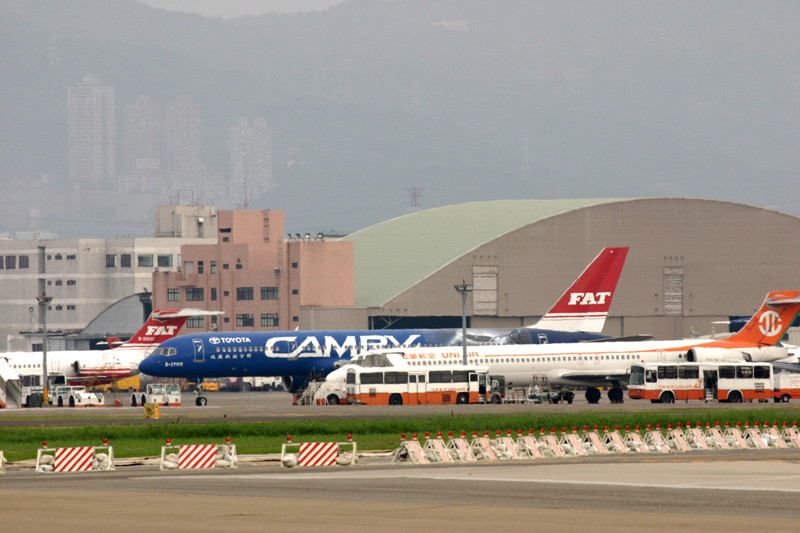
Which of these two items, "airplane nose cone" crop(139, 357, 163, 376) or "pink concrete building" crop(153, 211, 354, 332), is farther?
"pink concrete building" crop(153, 211, 354, 332)

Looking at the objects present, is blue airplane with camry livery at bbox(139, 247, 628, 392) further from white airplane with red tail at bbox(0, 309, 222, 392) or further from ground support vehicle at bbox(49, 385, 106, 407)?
white airplane with red tail at bbox(0, 309, 222, 392)

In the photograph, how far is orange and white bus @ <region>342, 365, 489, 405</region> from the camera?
215ft

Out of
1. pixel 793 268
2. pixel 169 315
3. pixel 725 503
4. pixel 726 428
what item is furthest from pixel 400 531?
pixel 793 268

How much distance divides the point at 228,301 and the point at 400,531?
122437 mm

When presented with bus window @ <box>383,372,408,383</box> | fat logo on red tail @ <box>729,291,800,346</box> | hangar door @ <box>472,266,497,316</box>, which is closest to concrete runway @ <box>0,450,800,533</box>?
bus window @ <box>383,372,408,383</box>

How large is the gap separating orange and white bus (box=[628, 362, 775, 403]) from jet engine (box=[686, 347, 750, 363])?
15.1ft

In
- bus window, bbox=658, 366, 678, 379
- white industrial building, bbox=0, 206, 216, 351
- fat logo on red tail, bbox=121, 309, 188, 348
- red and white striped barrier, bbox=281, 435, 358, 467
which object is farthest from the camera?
white industrial building, bbox=0, 206, 216, 351

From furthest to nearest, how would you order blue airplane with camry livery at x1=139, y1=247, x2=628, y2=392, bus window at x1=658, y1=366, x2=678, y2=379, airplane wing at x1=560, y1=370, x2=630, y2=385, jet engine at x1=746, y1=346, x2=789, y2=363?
blue airplane with camry livery at x1=139, y1=247, x2=628, y2=392, jet engine at x1=746, y1=346, x2=789, y2=363, airplane wing at x1=560, y1=370, x2=630, y2=385, bus window at x1=658, y1=366, x2=678, y2=379

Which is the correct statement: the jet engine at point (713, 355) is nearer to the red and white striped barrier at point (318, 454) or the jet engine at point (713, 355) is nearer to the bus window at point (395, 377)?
the bus window at point (395, 377)

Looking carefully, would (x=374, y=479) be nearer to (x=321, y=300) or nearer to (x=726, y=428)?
(x=726, y=428)

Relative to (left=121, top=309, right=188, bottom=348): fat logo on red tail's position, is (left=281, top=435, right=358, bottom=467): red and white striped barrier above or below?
below

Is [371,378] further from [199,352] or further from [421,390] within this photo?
[199,352]

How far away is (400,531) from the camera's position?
1994cm

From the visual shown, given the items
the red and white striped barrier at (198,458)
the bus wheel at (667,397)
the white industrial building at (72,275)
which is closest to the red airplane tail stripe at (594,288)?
the bus wheel at (667,397)
